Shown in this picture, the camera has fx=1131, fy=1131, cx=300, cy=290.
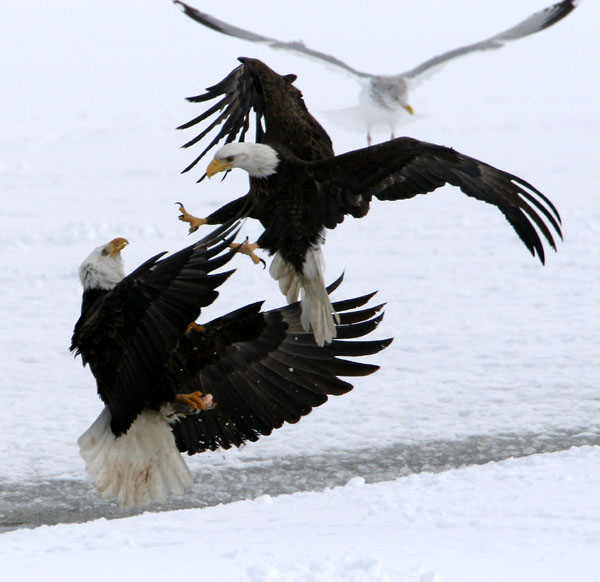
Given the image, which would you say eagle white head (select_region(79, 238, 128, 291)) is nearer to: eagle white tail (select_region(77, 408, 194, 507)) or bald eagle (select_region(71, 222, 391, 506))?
bald eagle (select_region(71, 222, 391, 506))

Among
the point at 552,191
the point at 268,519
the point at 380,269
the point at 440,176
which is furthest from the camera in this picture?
the point at 552,191

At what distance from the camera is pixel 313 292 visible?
432 centimetres

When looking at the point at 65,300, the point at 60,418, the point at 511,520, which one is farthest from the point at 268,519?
the point at 65,300

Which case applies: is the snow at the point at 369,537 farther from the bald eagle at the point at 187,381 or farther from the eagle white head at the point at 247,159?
the eagle white head at the point at 247,159

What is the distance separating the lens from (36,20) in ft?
73.3

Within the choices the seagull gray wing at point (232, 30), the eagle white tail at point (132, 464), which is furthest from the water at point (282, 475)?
the seagull gray wing at point (232, 30)

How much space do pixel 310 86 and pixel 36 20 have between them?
7.74 meters

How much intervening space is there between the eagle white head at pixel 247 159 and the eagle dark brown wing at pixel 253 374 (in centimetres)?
51

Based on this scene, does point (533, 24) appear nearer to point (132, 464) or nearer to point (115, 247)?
point (115, 247)

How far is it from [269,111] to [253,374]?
3.60ft

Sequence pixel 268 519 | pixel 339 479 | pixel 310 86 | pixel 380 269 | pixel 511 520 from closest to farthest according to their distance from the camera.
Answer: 1. pixel 511 520
2. pixel 268 519
3. pixel 339 479
4. pixel 380 269
5. pixel 310 86

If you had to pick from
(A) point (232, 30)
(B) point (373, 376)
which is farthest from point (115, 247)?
(B) point (373, 376)

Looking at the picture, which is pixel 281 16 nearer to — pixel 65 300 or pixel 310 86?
pixel 310 86

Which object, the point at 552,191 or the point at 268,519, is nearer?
the point at 268,519
